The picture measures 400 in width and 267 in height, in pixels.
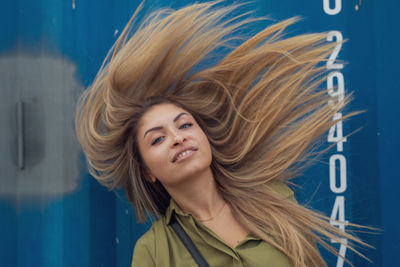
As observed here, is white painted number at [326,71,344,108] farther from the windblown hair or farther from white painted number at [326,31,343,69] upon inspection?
the windblown hair

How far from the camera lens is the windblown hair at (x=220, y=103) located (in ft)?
5.04

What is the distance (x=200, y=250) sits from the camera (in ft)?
4.59

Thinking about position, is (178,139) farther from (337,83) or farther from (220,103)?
(337,83)

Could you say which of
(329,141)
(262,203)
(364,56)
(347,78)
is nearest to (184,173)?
(262,203)

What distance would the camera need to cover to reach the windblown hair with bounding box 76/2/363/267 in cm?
154

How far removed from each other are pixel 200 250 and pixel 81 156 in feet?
2.40

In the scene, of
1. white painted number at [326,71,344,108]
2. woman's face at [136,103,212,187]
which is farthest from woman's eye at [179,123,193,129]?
white painted number at [326,71,344,108]

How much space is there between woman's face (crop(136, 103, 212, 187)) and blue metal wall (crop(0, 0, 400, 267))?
1.42 ft

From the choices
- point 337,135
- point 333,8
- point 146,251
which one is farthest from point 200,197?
point 333,8

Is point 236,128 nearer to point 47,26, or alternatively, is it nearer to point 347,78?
point 347,78

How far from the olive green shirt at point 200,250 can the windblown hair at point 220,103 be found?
16cm

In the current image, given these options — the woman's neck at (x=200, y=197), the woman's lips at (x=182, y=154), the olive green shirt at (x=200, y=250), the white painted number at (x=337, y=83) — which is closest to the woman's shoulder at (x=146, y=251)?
the olive green shirt at (x=200, y=250)

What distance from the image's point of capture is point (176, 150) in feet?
4.48

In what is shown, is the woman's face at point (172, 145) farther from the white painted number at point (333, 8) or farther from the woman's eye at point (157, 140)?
the white painted number at point (333, 8)
